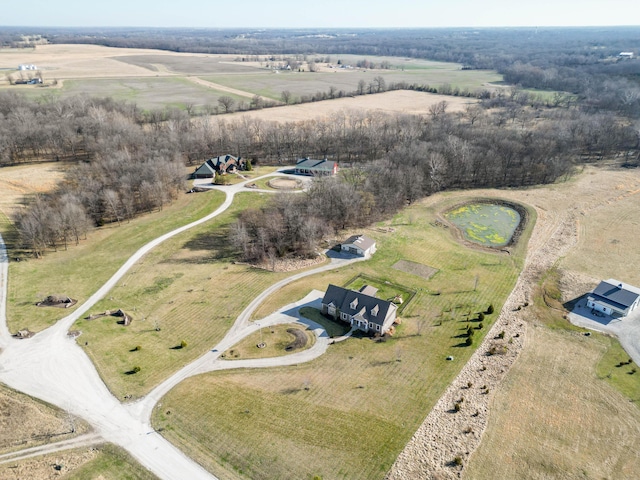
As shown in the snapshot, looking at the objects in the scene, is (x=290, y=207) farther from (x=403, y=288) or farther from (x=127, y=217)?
(x=127, y=217)

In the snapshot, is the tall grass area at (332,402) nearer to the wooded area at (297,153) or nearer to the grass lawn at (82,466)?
the grass lawn at (82,466)

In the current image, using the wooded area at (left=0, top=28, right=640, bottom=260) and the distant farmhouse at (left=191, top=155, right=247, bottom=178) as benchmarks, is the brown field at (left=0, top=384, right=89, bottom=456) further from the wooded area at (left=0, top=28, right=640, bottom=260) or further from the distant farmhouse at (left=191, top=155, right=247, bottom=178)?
the distant farmhouse at (left=191, top=155, right=247, bottom=178)

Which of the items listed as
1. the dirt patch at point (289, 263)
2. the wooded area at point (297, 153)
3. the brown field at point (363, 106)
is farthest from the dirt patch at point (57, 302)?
the brown field at point (363, 106)

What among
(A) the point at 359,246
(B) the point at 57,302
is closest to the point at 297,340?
(A) the point at 359,246

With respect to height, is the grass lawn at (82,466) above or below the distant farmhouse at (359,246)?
below

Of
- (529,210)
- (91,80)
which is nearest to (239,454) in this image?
(529,210)

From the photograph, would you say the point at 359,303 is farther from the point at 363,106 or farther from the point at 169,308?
the point at 363,106

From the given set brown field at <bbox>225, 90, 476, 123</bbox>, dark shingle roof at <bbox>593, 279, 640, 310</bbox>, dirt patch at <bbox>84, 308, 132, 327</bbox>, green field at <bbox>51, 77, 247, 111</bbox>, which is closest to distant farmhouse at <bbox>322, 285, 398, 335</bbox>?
dirt patch at <bbox>84, 308, 132, 327</bbox>
